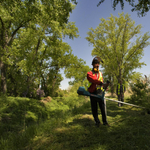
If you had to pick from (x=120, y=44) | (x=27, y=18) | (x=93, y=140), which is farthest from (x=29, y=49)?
(x=93, y=140)

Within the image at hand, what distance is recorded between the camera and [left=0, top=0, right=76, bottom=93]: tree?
545 centimetres

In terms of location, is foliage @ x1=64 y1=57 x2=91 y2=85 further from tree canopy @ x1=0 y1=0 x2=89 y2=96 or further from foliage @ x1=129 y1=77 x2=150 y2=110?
foliage @ x1=129 y1=77 x2=150 y2=110

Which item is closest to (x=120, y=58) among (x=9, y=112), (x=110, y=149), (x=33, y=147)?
(x=110, y=149)

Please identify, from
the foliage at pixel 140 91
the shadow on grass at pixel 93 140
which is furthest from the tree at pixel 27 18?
the foliage at pixel 140 91

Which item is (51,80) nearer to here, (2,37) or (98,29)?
(2,37)

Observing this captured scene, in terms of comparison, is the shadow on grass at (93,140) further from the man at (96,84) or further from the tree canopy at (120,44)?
the tree canopy at (120,44)

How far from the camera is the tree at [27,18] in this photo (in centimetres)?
545

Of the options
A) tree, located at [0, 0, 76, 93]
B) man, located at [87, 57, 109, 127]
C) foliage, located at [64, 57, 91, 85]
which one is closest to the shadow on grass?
man, located at [87, 57, 109, 127]

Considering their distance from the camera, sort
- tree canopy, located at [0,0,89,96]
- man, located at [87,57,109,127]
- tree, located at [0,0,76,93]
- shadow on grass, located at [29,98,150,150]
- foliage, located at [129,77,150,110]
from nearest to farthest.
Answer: shadow on grass, located at [29,98,150,150]
man, located at [87,57,109,127]
tree, located at [0,0,76,93]
foliage, located at [129,77,150,110]
tree canopy, located at [0,0,89,96]

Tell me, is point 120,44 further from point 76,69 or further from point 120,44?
point 76,69

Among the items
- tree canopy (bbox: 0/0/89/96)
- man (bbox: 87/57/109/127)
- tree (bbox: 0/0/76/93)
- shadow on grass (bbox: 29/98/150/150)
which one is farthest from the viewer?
tree canopy (bbox: 0/0/89/96)

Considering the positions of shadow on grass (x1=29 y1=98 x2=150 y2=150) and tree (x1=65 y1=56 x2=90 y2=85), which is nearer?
shadow on grass (x1=29 y1=98 x2=150 y2=150)

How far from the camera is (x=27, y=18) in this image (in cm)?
917

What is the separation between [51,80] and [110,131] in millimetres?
15474
